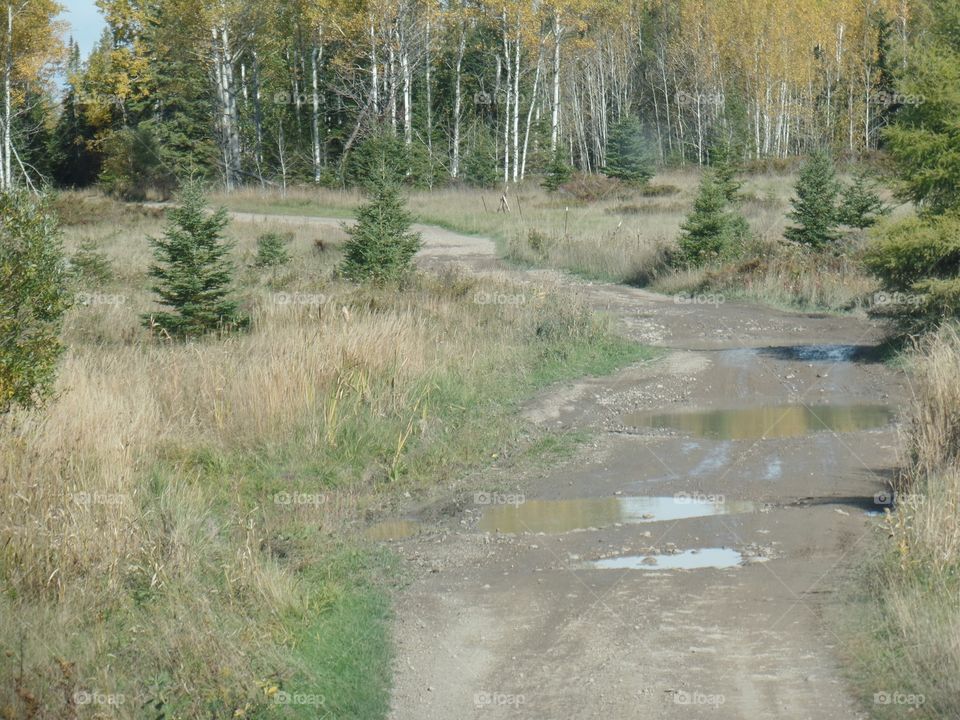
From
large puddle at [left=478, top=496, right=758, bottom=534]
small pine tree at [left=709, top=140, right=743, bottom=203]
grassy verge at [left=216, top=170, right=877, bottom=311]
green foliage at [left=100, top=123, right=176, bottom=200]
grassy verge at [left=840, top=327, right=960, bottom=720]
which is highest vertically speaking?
green foliage at [left=100, top=123, right=176, bottom=200]

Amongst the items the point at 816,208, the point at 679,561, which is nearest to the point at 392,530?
the point at 679,561

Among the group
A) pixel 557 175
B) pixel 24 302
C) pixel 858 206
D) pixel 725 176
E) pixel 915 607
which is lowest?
pixel 915 607

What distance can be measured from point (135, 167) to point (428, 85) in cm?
1318

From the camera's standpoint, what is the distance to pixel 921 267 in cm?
1730

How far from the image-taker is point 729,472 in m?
11.6

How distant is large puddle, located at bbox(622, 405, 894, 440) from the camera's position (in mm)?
13703

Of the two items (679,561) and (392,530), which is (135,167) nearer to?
(392,530)

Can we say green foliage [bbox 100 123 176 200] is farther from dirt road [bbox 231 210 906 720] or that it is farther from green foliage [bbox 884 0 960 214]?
dirt road [bbox 231 210 906 720]

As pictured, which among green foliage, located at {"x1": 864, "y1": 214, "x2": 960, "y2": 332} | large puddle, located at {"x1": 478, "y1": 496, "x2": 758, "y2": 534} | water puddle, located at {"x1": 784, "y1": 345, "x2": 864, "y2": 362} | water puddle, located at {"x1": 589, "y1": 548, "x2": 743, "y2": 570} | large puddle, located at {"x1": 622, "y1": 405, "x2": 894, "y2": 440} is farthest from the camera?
water puddle, located at {"x1": 784, "y1": 345, "x2": 864, "y2": 362}

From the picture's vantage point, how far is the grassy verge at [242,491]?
622cm

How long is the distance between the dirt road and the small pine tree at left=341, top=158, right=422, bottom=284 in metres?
7.40

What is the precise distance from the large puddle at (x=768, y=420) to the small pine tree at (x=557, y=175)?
33894mm

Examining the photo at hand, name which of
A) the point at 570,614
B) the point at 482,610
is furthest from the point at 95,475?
the point at 570,614

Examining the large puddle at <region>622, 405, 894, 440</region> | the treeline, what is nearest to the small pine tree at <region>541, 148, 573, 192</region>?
the treeline
